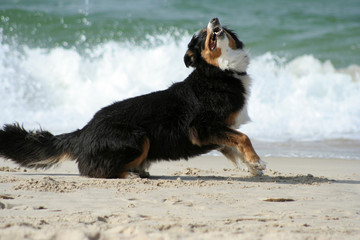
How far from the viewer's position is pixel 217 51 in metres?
5.28

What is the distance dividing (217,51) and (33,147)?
218 cm

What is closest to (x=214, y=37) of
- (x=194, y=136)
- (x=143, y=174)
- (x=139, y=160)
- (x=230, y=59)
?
(x=230, y=59)

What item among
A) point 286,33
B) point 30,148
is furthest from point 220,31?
point 286,33

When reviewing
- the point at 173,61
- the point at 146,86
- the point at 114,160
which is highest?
the point at 173,61

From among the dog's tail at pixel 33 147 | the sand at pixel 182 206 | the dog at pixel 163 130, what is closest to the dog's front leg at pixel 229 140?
the dog at pixel 163 130

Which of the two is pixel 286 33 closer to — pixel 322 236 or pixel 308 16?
pixel 308 16

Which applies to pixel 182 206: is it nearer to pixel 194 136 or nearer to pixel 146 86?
pixel 194 136

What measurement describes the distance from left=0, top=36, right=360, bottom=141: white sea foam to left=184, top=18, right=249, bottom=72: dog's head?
3.59 meters

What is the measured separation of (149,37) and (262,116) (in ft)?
17.3

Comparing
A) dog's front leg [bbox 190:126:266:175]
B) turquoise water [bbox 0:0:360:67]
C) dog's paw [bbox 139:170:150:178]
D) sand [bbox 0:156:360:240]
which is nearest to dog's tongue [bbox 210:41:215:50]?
dog's front leg [bbox 190:126:266:175]

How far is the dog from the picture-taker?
4957 millimetres

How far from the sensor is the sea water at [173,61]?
967 centimetres

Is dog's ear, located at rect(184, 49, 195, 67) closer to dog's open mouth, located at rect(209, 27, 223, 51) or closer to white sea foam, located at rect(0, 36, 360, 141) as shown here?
dog's open mouth, located at rect(209, 27, 223, 51)

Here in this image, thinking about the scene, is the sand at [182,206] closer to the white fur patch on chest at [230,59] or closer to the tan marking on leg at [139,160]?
the tan marking on leg at [139,160]
